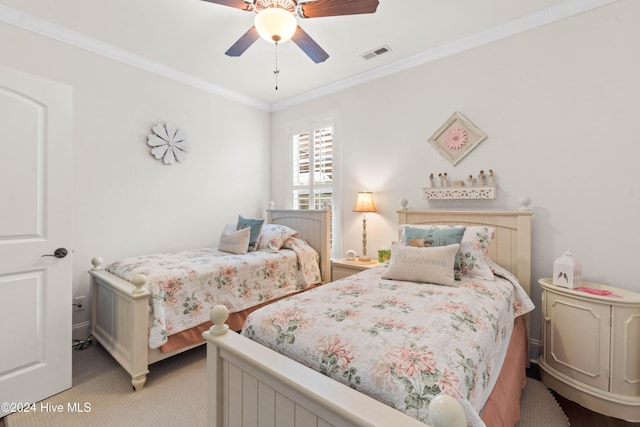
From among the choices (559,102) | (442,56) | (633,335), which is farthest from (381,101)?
(633,335)

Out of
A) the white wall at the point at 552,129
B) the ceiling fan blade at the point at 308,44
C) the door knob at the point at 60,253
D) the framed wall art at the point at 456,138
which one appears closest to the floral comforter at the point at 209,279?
the door knob at the point at 60,253

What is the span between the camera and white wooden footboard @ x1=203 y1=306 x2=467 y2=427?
2.53ft

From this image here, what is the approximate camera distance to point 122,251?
297 cm

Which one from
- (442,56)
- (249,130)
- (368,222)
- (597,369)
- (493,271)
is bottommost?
(597,369)

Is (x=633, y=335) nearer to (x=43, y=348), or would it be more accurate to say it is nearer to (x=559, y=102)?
(x=559, y=102)

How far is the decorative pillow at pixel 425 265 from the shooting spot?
6.06ft

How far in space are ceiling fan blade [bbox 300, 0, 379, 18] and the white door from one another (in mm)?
1736

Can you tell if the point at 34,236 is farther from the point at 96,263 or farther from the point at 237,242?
the point at 237,242

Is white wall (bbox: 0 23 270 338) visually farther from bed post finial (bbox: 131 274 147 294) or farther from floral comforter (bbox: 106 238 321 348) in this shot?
bed post finial (bbox: 131 274 147 294)

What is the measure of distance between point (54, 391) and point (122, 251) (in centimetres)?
134

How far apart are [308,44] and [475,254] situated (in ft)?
6.40

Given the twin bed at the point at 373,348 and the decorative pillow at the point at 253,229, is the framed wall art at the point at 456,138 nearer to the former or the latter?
the twin bed at the point at 373,348

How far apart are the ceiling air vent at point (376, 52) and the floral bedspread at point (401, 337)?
232cm

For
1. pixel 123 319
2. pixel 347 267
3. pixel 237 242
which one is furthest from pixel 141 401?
pixel 347 267
